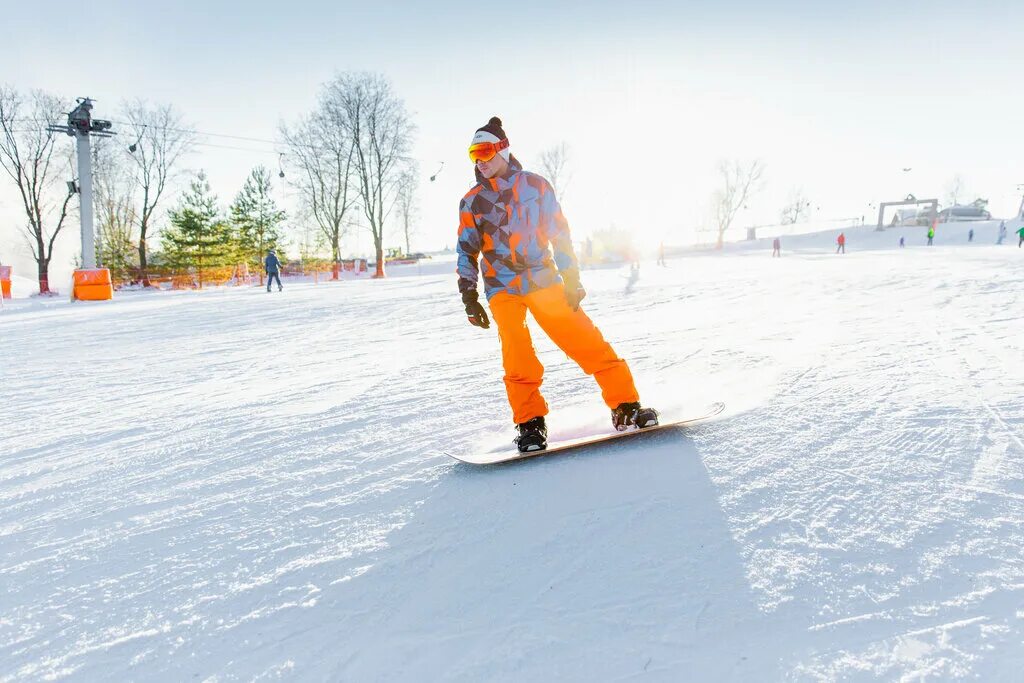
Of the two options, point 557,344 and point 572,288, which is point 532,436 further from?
point 572,288

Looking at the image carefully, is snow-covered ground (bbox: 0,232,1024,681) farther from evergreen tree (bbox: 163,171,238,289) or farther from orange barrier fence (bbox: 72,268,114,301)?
evergreen tree (bbox: 163,171,238,289)

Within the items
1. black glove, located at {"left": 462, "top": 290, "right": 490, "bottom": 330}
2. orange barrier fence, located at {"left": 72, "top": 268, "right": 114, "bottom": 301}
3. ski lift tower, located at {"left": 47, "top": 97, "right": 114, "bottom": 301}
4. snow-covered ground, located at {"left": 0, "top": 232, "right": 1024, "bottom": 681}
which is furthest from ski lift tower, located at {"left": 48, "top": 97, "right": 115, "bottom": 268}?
black glove, located at {"left": 462, "top": 290, "right": 490, "bottom": 330}

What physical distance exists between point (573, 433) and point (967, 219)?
204ft

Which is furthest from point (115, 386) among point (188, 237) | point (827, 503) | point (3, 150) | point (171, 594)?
point (3, 150)

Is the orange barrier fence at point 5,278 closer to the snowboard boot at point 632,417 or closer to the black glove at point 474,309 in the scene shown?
the black glove at point 474,309

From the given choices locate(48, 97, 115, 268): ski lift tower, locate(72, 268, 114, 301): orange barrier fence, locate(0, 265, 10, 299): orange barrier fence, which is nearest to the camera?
locate(72, 268, 114, 301): orange barrier fence

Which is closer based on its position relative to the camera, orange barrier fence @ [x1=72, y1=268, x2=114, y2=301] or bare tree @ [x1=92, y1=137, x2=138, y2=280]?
orange barrier fence @ [x1=72, y1=268, x2=114, y2=301]

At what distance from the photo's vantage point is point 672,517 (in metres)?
1.60

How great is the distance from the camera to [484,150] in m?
2.41

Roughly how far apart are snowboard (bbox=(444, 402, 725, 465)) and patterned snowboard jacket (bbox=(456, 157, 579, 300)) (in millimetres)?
713

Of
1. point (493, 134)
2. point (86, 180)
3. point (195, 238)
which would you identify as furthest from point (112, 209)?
point (493, 134)

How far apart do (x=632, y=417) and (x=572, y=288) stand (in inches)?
25.5

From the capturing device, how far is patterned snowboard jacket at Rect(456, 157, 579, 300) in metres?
2.44

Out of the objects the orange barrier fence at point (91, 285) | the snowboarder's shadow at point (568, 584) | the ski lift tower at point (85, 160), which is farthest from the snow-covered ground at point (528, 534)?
the ski lift tower at point (85, 160)
